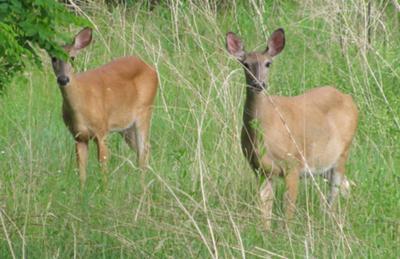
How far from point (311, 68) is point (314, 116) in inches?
82.3

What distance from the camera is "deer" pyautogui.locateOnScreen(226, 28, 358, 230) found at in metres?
7.22

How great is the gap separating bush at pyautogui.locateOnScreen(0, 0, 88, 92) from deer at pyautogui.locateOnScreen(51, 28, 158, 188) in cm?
231

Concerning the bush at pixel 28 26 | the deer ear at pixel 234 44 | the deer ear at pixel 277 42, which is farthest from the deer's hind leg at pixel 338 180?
the bush at pixel 28 26

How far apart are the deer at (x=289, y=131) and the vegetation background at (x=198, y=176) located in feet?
0.29

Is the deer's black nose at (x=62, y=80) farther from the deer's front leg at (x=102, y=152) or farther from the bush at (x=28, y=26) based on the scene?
the bush at (x=28, y=26)

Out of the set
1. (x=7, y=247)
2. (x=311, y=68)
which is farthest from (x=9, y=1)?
(x=311, y=68)

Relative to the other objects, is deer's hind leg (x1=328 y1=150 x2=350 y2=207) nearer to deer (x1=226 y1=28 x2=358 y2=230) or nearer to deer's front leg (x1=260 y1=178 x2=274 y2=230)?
deer (x1=226 y1=28 x2=358 y2=230)

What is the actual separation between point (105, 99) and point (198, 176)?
8.82ft

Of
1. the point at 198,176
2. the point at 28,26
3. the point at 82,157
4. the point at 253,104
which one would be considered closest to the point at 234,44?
the point at 253,104

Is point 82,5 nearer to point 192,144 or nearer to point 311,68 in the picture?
point 311,68

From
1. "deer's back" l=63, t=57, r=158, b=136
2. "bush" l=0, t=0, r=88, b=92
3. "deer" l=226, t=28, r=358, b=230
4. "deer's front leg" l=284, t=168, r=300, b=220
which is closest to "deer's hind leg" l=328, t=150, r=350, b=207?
"deer" l=226, t=28, r=358, b=230

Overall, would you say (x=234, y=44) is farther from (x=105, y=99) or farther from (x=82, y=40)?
(x=105, y=99)

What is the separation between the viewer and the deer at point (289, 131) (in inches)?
284

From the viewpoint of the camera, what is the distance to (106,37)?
11.0 m
